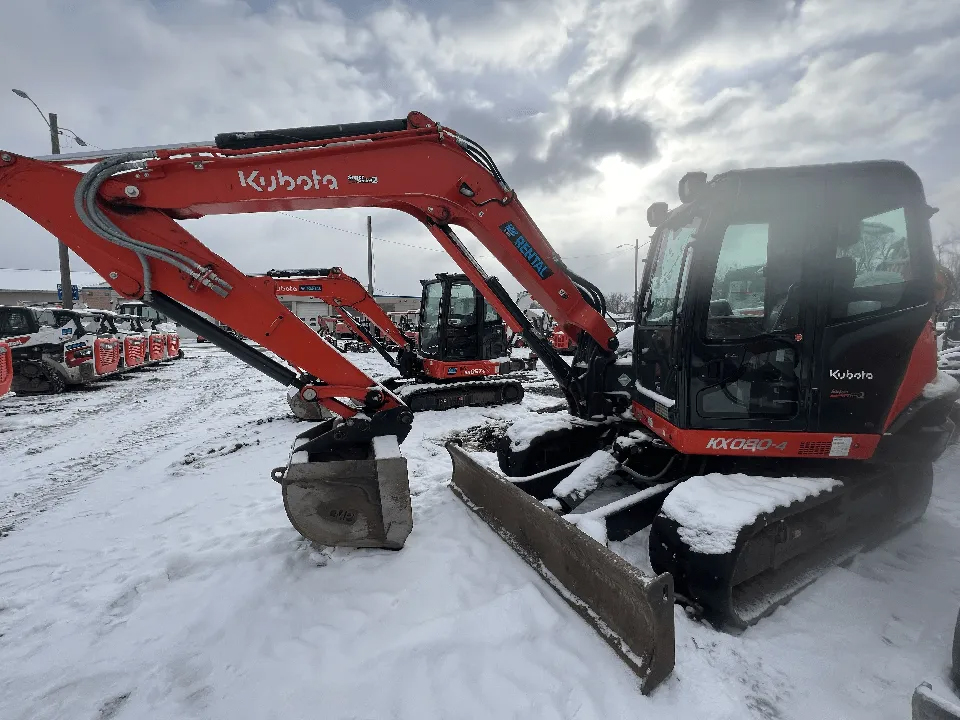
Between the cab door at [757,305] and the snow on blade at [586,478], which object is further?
the snow on blade at [586,478]

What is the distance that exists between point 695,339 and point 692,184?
3.41 ft

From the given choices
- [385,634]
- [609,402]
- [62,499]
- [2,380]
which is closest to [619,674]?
[385,634]

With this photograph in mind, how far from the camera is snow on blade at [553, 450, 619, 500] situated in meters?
3.40

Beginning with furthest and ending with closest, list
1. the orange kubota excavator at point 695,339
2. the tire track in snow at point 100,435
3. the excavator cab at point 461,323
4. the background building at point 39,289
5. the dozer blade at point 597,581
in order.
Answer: the background building at point 39,289, the excavator cab at point 461,323, the tire track in snow at point 100,435, the orange kubota excavator at point 695,339, the dozer blade at point 597,581

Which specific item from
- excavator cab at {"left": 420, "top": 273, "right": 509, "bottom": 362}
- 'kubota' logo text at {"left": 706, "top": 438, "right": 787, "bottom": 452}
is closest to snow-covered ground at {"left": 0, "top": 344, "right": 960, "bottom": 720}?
'kubota' logo text at {"left": 706, "top": 438, "right": 787, "bottom": 452}

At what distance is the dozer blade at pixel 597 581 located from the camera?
81.7 inches

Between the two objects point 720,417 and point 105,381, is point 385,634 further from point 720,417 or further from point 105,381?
point 105,381

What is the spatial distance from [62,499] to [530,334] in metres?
5.10

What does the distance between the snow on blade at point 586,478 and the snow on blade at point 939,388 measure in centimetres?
220

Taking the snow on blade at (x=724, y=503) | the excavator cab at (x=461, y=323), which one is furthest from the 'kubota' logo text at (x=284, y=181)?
the excavator cab at (x=461, y=323)

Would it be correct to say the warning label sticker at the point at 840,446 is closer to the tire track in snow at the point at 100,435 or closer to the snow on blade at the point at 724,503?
the snow on blade at the point at 724,503

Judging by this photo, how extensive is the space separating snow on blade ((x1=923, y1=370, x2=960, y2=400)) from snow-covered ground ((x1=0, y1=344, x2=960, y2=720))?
3.92ft

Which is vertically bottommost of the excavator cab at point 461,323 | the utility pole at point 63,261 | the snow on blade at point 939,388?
the snow on blade at point 939,388

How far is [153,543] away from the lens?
365cm
